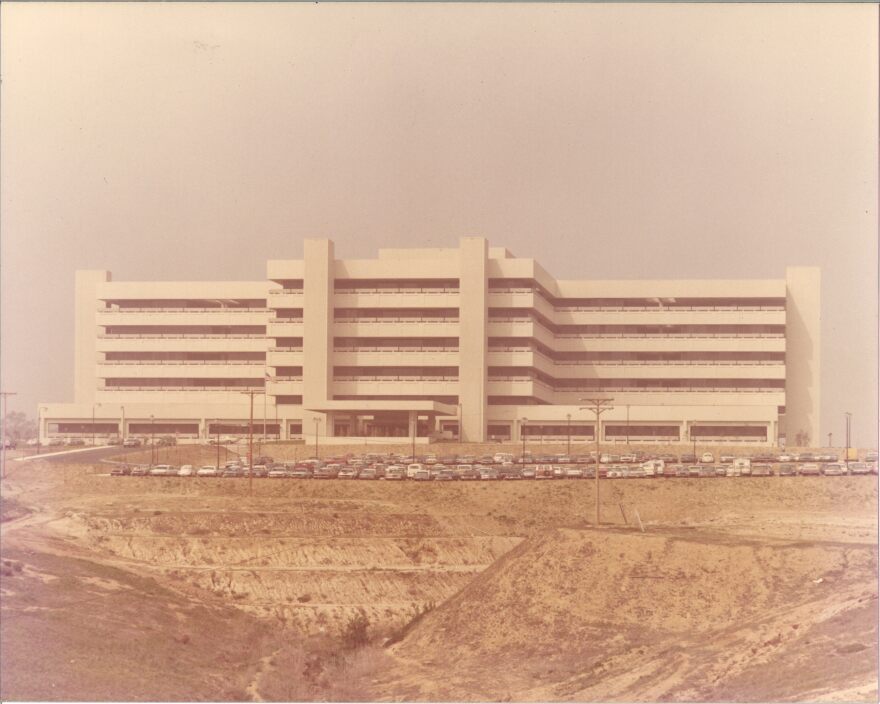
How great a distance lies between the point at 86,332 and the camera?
162 metres

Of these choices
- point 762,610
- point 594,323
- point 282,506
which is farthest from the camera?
point 594,323

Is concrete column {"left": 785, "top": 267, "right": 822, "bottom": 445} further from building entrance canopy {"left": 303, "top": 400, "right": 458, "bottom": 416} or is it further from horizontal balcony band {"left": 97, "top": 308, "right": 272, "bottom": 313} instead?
horizontal balcony band {"left": 97, "top": 308, "right": 272, "bottom": 313}

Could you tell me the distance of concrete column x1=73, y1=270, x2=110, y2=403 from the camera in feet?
529

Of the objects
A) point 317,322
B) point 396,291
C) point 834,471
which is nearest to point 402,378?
point 396,291

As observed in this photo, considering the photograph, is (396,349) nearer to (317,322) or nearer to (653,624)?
(317,322)

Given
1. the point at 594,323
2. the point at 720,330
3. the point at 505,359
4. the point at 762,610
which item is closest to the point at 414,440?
the point at 505,359

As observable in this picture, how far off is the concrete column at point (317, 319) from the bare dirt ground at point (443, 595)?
43.5 meters

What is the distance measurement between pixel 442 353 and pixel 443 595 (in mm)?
71950

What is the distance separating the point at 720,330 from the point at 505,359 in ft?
99.8

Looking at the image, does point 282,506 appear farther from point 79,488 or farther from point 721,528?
point 721,528

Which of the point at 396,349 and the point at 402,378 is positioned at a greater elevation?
the point at 396,349

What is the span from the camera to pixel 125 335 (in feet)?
522

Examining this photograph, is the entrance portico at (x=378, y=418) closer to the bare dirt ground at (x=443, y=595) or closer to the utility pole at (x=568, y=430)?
the utility pole at (x=568, y=430)

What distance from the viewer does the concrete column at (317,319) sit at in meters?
146
